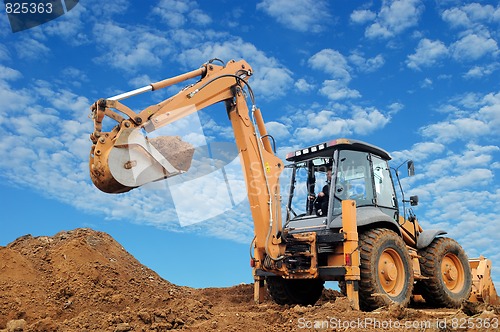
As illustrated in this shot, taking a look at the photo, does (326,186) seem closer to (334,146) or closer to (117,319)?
(334,146)

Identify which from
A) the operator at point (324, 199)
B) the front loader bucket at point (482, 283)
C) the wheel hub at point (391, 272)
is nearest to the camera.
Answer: the wheel hub at point (391, 272)

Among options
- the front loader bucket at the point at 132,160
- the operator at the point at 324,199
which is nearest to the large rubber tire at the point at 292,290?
the operator at the point at 324,199

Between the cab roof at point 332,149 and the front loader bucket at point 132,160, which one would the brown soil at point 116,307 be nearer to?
the front loader bucket at point 132,160

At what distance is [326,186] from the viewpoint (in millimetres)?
8375

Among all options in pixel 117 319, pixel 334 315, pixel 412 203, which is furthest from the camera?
pixel 412 203

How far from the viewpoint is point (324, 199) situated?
8320 mm

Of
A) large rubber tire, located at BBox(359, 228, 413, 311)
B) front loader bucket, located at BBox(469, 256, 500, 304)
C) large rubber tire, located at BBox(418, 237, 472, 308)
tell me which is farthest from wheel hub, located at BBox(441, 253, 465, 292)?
large rubber tire, located at BBox(359, 228, 413, 311)

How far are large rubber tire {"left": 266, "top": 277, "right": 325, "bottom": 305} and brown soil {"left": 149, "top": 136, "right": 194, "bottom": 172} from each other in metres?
3.11

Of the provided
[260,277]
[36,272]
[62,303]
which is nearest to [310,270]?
[260,277]

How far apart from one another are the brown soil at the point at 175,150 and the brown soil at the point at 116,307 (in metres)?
1.90

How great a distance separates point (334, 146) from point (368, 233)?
1590 mm

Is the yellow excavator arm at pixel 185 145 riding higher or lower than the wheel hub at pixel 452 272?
higher

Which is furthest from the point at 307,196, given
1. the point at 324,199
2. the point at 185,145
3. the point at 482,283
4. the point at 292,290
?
the point at 482,283

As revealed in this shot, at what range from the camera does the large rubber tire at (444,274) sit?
9102 millimetres
